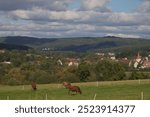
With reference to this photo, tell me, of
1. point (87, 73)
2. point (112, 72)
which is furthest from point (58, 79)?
point (112, 72)

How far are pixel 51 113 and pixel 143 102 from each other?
8.57 feet

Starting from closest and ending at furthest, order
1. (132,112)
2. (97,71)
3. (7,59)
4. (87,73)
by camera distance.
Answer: (132,112) < (87,73) < (97,71) < (7,59)

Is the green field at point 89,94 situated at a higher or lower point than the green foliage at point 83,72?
higher

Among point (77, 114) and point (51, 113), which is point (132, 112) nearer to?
point (77, 114)

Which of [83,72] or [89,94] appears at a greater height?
[89,94]

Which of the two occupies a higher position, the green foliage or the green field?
the green field

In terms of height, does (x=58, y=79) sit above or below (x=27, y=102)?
below

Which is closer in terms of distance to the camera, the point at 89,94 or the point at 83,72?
the point at 89,94

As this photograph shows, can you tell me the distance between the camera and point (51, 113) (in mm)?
11305

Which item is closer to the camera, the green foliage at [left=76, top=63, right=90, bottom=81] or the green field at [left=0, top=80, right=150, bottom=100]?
the green field at [left=0, top=80, right=150, bottom=100]

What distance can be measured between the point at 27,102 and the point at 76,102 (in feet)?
4.66

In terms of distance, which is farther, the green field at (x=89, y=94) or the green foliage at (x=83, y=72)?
the green foliage at (x=83, y=72)

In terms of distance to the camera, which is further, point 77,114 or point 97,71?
point 97,71

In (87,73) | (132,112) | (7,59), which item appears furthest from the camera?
(7,59)
